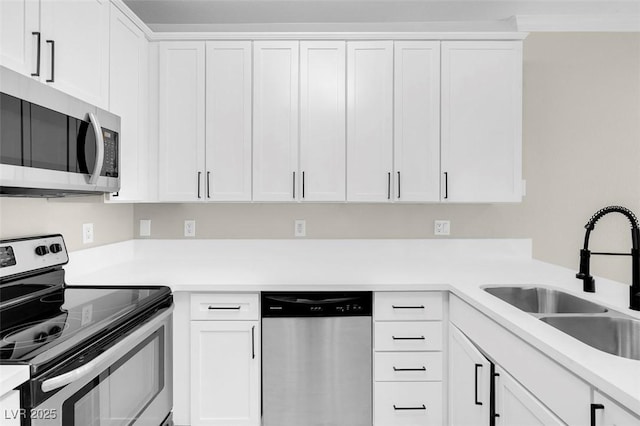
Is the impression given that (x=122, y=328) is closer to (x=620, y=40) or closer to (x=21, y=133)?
(x=21, y=133)

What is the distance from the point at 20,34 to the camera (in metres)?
1.26

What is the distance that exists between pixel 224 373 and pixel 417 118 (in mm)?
1809

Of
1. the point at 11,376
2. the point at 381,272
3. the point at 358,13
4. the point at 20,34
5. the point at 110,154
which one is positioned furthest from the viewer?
the point at 358,13

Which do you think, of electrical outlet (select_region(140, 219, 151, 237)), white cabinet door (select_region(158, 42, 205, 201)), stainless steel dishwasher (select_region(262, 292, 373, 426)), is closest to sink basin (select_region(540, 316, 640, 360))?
stainless steel dishwasher (select_region(262, 292, 373, 426))

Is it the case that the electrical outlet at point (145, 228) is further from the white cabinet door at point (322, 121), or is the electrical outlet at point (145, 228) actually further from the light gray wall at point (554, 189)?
the white cabinet door at point (322, 121)

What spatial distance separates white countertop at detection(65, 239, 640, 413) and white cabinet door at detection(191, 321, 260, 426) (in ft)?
0.74

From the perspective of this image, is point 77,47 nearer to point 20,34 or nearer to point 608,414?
point 20,34

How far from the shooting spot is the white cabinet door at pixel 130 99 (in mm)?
1914

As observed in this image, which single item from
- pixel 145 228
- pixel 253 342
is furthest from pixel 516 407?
pixel 145 228

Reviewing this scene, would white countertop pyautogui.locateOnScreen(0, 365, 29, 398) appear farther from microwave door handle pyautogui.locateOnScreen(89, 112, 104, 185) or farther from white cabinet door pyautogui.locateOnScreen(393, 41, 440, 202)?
white cabinet door pyautogui.locateOnScreen(393, 41, 440, 202)

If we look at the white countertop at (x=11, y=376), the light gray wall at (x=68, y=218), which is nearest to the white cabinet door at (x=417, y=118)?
the light gray wall at (x=68, y=218)

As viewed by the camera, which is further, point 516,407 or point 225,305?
point 225,305

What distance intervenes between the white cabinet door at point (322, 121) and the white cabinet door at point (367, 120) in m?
0.05

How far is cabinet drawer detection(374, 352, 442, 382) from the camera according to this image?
1.94m
